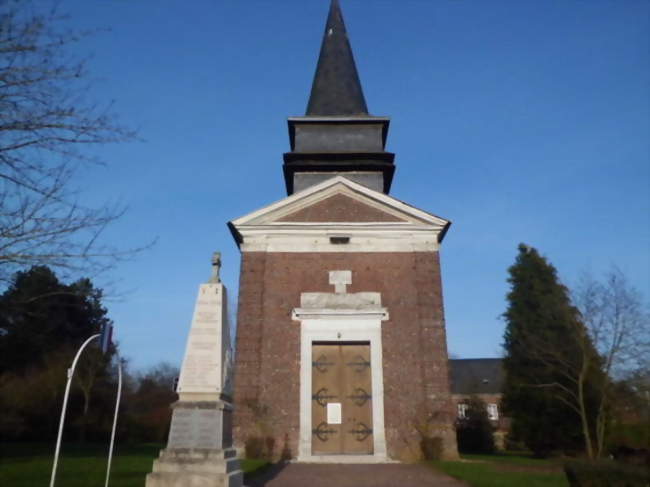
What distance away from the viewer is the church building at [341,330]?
14.6 m

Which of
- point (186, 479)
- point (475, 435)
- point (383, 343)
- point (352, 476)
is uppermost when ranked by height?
point (383, 343)

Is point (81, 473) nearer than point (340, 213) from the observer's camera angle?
Yes

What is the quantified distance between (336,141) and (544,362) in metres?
11.6

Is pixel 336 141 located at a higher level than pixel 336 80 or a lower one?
lower

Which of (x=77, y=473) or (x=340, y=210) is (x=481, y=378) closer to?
(x=340, y=210)

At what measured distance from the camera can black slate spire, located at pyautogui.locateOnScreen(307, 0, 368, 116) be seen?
2222 centimetres

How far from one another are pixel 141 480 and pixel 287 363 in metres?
6.59

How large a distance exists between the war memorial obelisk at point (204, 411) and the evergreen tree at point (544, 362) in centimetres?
1405

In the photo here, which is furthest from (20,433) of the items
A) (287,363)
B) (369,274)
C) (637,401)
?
(637,401)

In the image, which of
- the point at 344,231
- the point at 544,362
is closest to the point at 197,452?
the point at 344,231

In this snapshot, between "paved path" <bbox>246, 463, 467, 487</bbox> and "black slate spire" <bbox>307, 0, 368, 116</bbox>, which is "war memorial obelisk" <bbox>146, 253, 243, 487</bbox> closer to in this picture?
"paved path" <bbox>246, 463, 467, 487</bbox>

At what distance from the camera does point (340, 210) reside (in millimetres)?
17297

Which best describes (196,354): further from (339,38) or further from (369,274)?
(339,38)

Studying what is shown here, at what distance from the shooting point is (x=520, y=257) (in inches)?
1056
